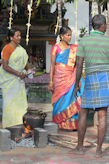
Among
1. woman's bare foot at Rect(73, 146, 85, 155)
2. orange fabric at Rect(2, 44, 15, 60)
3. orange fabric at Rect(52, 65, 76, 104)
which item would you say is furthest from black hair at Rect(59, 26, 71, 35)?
woman's bare foot at Rect(73, 146, 85, 155)

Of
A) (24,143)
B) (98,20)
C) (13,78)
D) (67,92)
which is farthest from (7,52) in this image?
(98,20)

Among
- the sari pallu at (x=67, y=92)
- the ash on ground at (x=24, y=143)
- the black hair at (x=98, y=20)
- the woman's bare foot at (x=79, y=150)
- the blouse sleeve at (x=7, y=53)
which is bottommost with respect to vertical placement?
the ash on ground at (x=24, y=143)

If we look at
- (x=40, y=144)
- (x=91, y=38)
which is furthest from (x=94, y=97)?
(x=40, y=144)

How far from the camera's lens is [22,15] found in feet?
96.5

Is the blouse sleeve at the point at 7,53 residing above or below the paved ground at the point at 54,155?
above

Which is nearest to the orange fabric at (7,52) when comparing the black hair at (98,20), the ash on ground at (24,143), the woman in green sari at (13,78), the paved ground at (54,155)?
the woman in green sari at (13,78)

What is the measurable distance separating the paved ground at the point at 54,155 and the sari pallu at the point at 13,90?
1.20 metres

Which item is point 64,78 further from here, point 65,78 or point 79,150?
point 79,150

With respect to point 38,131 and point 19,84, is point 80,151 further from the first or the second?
point 19,84

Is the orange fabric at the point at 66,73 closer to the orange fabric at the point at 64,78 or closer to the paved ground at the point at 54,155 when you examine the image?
the orange fabric at the point at 64,78

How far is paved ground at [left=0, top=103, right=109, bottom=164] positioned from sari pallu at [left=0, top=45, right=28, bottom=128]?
3.93 feet

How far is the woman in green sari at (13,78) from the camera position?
6.53m

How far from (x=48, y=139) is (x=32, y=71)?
144 cm

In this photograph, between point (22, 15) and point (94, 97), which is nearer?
point (94, 97)
